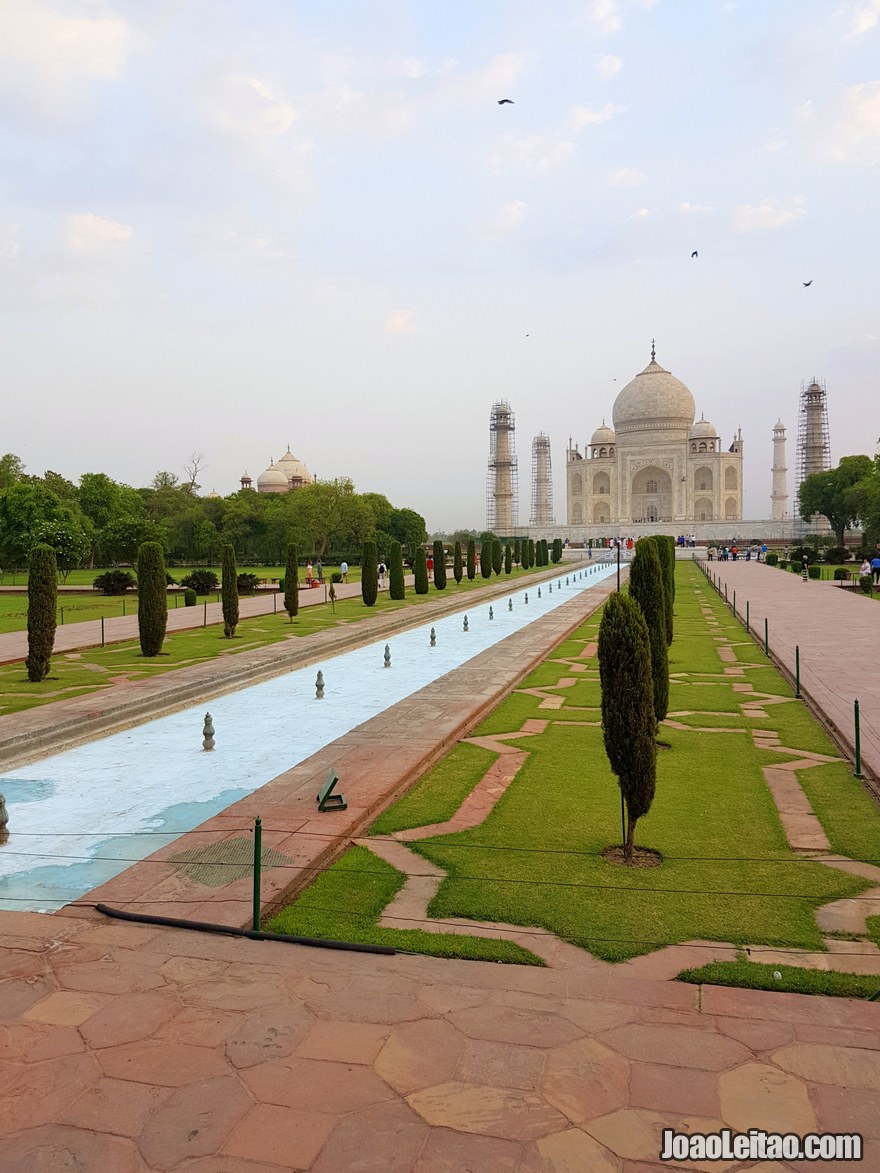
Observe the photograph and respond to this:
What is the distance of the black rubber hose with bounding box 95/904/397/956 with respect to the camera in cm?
391

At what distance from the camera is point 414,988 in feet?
11.7

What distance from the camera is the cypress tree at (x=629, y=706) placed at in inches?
205

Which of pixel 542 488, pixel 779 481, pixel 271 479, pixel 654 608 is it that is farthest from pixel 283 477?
pixel 654 608

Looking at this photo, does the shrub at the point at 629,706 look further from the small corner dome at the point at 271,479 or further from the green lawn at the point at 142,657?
the small corner dome at the point at 271,479

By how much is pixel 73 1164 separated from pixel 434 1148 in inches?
45.0

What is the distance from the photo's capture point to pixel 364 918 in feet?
14.0

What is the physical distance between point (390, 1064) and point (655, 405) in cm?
7342

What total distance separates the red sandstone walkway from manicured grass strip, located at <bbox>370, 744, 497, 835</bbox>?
3304 millimetres

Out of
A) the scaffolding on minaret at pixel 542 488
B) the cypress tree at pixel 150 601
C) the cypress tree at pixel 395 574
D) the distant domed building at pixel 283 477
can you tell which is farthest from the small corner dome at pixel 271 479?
the cypress tree at pixel 150 601

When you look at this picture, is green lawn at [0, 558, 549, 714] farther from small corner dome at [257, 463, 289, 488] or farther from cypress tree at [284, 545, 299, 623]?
small corner dome at [257, 463, 289, 488]

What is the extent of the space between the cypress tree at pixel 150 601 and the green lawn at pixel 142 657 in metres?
0.30

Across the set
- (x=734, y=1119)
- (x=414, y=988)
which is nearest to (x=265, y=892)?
(x=414, y=988)

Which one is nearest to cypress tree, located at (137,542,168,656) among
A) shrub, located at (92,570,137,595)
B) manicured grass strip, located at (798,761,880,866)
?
manicured grass strip, located at (798,761,880,866)

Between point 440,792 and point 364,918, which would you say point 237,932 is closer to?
point 364,918
